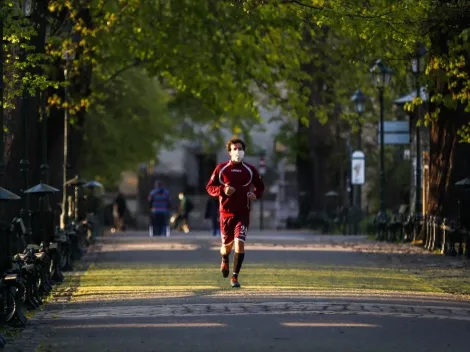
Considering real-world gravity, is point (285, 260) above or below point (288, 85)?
below

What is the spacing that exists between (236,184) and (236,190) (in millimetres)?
83

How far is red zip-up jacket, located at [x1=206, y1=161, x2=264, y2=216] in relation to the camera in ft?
68.3

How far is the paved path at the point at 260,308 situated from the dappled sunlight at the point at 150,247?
6.18m

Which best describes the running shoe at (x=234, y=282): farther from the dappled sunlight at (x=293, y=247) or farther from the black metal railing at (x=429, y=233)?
the dappled sunlight at (x=293, y=247)

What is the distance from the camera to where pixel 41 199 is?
2514 cm

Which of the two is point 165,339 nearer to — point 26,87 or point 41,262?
point 41,262

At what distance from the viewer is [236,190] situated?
20844 millimetres

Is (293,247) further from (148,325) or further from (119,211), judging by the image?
(119,211)

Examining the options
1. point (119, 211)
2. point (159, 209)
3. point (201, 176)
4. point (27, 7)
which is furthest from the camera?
point (201, 176)

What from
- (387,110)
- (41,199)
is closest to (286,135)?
(387,110)

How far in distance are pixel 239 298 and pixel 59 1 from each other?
14.4 metres

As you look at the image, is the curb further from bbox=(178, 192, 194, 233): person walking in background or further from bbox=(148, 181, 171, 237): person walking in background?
bbox=(178, 192, 194, 233): person walking in background

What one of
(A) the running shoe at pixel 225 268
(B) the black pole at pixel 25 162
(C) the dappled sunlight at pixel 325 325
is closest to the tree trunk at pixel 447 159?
(B) the black pole at pixel 25 162

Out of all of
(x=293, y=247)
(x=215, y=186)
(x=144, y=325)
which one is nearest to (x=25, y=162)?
(x=215, y=186)
